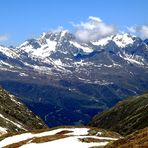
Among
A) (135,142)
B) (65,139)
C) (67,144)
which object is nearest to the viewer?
(135,142)

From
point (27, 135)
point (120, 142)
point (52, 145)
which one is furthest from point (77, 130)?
point (120, 142)

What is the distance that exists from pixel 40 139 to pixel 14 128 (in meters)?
114

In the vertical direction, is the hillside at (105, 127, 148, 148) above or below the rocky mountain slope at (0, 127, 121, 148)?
below

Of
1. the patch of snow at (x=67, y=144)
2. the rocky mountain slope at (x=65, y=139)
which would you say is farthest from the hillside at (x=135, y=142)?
the rocky mountain slope at (x=65, y=139)

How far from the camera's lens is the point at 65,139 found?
60.3 meters

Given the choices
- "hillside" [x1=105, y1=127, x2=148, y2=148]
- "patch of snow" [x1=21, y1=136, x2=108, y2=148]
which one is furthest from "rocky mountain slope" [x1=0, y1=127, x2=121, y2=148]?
"hillside" [x1=105, y1=127, x2=148, y2=148]

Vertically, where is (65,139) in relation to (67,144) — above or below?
above

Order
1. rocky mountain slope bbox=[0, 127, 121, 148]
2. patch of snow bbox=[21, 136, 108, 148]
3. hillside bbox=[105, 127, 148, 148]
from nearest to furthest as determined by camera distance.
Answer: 1. hillside bbox=[105, 127, 148, 148]
2. patch of snow bbox=[21, 136, 108, 148]
3. rocky mountain slope bbox=[0, 127, 121, 148]

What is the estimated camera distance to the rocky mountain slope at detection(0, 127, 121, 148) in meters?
56.7

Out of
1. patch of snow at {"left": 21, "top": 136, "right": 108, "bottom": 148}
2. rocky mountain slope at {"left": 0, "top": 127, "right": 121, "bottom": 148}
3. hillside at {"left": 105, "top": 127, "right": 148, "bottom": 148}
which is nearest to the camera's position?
hillside at {"left": 105, "top": 127, "right": 148, "bottom": 148}

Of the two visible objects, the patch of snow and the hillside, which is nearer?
the hillside

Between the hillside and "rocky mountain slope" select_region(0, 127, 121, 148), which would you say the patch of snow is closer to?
"rocky mountain slope" select_region(0, 127, 121, 148)

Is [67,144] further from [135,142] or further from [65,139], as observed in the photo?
[135,142]

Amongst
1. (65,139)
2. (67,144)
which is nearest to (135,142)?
(67,144)
